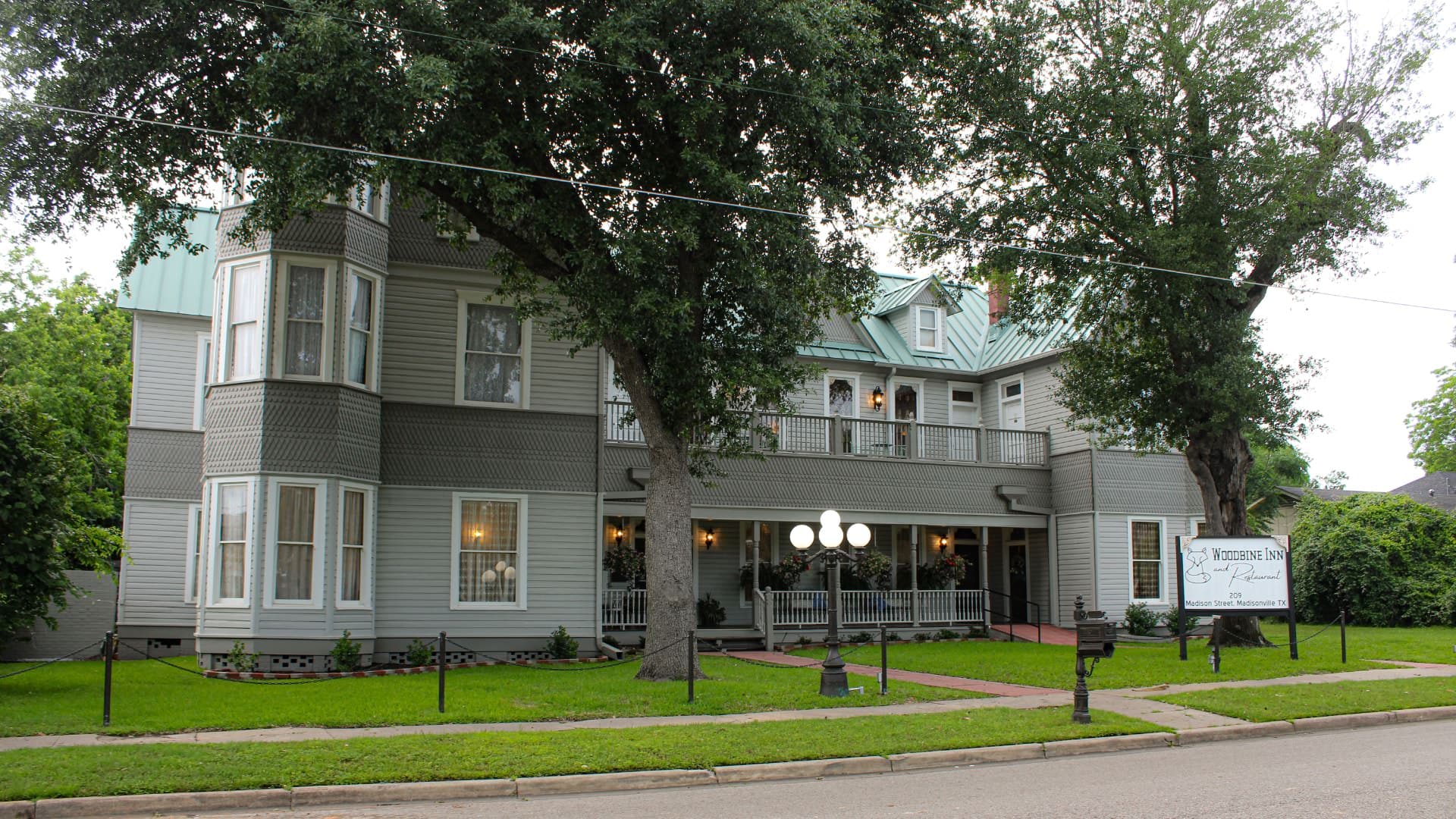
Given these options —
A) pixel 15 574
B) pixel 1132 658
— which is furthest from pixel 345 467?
pixel 1132 658

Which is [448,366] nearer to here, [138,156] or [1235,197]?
[138,156]

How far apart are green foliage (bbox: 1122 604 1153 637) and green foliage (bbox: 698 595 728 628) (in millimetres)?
9932

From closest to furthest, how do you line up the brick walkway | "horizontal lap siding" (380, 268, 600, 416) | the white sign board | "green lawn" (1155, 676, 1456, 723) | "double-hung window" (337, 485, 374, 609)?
"green lawn" (1155, 676, 1456, 723) < the brick walkway < "double-hung window" (337, 485, 374, 609) < the white sign board < "horizontal lap siding" (380, 268, 600, 416)

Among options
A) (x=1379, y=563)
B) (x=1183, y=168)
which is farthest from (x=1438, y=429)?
(x=1183, y=168)

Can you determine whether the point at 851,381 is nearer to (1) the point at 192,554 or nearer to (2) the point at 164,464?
(1) the point at 192,554

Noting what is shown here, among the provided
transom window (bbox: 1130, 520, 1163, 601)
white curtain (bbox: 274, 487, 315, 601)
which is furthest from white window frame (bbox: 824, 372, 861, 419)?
white curtain (bbox: 274, 487, 315, 601)

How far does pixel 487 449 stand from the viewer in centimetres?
2048

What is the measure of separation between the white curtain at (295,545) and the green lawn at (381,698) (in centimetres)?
191

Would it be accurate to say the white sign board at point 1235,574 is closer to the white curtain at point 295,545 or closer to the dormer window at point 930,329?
the dormer window at point 930,329

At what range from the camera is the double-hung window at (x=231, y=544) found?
1797cm

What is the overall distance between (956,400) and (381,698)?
65.7ft

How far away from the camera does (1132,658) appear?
66.9ft

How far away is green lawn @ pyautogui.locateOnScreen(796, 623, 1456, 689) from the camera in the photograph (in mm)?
17500

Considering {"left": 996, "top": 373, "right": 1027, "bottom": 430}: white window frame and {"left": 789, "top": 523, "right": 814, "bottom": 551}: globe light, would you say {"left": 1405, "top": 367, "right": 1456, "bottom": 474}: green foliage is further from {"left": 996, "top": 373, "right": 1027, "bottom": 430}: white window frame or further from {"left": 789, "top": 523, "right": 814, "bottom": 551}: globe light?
{"left": 789, "top": 523, "right": 814, "bottom": 551}: globe light
